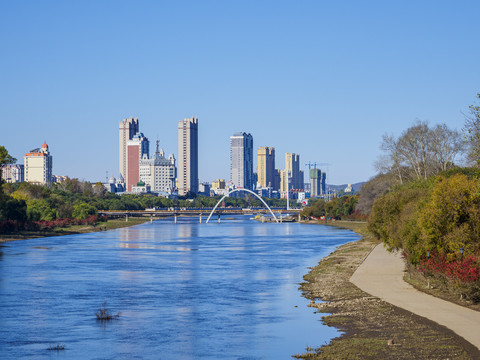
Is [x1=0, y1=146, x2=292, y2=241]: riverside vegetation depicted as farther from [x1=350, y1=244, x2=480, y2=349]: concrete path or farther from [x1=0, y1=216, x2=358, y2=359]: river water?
[x1=350, y1=244, x2=480, y2=349]: concrete path

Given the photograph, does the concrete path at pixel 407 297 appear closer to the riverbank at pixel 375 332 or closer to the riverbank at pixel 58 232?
the riverbank at pixel 375 332

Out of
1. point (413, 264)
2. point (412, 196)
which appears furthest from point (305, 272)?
point (413, 264)

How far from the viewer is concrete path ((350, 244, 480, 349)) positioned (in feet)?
86.3

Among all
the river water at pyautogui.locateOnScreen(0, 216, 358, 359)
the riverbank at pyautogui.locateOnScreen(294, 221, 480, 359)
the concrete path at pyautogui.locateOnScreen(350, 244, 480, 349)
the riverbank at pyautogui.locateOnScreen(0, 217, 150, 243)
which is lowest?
the river water at pyautogui.locateOnScreen(0, 216, 358, 359)

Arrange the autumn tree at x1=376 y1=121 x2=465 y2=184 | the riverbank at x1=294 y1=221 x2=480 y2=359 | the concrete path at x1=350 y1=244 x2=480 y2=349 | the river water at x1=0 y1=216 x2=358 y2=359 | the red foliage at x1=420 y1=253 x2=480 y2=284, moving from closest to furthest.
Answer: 1. the riverbank at x1=294 y1=221 x2=480 y2=359
2. the river water at x1=0 y1=216 x2=358 y2=359
3. the concrete path at x1=350 y1=244 x2=480 y2=349
4. the red foliage at x1=420 y1=253 x2=480 y2=284
5. the autumn tree at x1=376 y1=121 x2=465 y2=184

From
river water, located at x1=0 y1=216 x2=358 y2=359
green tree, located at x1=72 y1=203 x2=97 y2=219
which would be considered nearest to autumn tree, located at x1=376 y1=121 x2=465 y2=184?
river water, located at x1=0 y1=216 x2=358 y2=359

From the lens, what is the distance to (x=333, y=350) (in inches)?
939

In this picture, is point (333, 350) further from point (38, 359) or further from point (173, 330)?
point (38, 359)

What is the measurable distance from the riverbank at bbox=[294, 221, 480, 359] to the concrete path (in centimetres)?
52

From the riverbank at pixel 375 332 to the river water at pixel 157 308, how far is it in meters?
0.96

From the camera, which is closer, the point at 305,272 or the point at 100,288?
the point at 100,288

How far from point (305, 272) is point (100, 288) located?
53.7 ft

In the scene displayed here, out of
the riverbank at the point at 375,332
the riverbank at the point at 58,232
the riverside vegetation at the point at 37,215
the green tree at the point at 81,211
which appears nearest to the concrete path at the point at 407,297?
the riverbank at the point at 375,332

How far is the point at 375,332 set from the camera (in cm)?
2656
